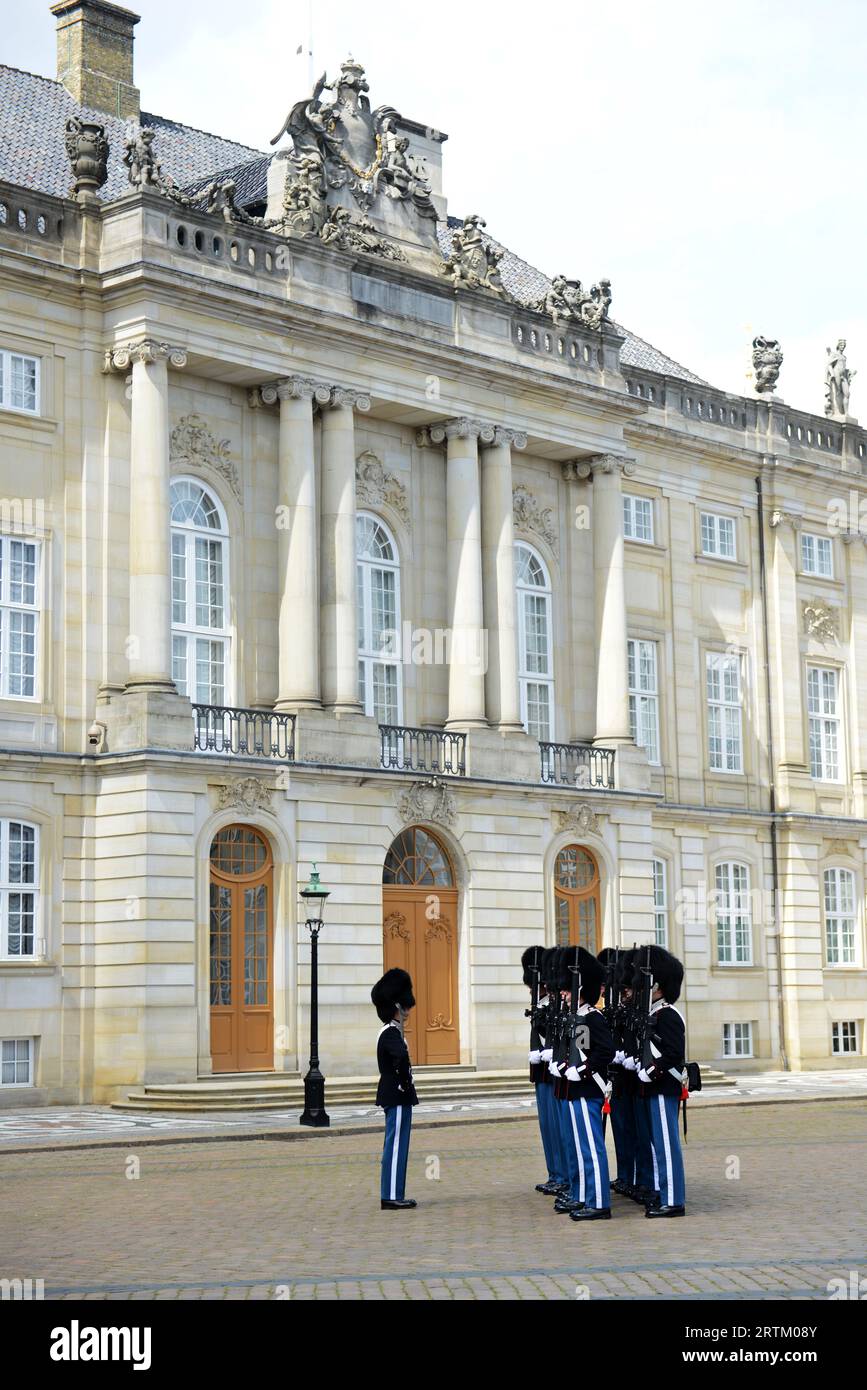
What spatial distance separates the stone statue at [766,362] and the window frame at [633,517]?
16.4ft

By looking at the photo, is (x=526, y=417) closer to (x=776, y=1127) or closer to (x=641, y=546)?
(x=641, y=546)

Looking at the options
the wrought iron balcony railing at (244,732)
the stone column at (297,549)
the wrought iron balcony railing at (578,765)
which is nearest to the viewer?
the wrought iron balcony railing at (244,732)

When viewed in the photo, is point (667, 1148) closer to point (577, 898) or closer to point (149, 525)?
point (149, 525)

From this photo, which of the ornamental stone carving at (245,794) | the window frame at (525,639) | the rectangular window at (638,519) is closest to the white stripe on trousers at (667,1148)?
the ornamental stone carving at (245,794)

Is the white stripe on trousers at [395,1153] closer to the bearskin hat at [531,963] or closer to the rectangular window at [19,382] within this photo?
the bearskin hat at [531,963]

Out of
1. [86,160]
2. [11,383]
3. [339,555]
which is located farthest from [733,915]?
[86,160]

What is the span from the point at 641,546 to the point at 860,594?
6.99m

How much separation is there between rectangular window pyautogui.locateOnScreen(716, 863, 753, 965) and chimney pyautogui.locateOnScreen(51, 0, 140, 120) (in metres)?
18.3

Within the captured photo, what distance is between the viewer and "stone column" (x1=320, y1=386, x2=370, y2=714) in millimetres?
31703

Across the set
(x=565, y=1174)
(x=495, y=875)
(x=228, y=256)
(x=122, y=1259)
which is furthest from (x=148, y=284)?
(x=122, y=1259)

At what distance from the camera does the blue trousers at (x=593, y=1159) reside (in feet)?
48.1

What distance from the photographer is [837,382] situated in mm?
45250

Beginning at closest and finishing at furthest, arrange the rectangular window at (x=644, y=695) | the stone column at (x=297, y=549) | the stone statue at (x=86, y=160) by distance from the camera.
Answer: the stone statue at (x=86, y=160), the stone column at (x=297, y=549), the rectangular window at (x=644, y=695)

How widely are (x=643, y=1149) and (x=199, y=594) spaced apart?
17142 millimetres
